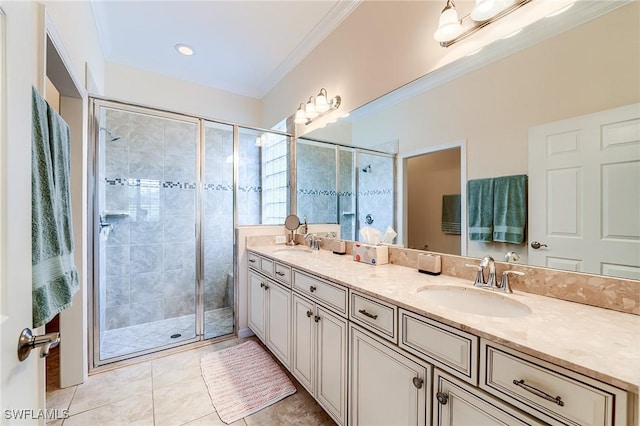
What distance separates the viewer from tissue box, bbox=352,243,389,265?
1694 millimetres

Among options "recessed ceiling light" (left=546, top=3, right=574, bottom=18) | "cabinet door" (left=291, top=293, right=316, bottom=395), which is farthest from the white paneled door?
"cabinet door" (left=291, top=293, right=316, bottom=395)

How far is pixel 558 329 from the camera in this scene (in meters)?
0.77

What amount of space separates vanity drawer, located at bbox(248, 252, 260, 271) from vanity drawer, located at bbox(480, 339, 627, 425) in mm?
1761

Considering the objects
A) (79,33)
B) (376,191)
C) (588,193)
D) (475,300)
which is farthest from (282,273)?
(79,33)

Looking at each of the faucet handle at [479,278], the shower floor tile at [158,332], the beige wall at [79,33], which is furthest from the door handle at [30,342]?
the shower floor tile at [158,332]

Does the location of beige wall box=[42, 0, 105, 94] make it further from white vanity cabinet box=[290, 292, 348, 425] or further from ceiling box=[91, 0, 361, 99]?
white vanity cabinet box=[290, 292, 348, 425]

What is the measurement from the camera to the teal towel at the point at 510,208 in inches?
46.7

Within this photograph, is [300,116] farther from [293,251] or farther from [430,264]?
[430,264]

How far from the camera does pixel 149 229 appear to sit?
9.14ft

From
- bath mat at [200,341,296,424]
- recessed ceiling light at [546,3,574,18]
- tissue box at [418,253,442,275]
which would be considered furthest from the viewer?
bath mat at [200,341,296,424]

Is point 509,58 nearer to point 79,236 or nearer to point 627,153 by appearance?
point 627,153

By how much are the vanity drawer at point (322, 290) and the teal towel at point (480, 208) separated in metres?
0.73

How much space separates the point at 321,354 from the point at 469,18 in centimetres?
185

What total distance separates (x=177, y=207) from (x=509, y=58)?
2.90 m
